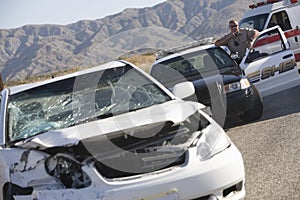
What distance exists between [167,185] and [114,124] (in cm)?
91

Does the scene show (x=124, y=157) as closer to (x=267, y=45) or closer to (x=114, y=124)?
(x=114, y=124)

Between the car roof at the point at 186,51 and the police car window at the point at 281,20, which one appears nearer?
the car roof at the point at 186,51

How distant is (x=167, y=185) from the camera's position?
4227 millimetres

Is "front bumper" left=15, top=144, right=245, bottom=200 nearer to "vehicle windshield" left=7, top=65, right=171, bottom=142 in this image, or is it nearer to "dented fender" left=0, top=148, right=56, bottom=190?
"dented fender" left=0, top=148, right=56, bottom=190

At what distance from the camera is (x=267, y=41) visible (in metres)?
12.3

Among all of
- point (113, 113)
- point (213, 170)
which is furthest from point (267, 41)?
point (213, 170)

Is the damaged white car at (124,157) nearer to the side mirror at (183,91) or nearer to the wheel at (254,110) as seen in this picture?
the side mirror at (183,91)

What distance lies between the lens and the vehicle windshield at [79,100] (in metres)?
5.51

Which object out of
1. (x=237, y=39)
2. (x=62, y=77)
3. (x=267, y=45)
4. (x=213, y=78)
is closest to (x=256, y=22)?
(x=267, y=45)

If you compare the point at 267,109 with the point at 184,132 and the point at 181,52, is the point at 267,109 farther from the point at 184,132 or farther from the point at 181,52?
the point at 184,132

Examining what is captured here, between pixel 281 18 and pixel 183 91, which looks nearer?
pixel 183 91

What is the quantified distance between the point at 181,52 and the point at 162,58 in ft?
1.42

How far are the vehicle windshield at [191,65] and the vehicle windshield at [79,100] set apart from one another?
11.4 ft

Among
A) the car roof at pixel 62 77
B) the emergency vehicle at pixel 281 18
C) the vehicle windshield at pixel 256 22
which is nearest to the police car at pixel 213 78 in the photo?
the car roof at pixel 62 77
